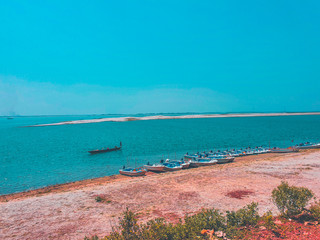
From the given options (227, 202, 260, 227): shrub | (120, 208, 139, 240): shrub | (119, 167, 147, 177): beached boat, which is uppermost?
(120, 208, 139, 240): shrub

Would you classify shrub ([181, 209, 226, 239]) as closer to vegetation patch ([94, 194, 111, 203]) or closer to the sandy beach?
the sandy beach

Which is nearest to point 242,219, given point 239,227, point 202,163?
point 239,227

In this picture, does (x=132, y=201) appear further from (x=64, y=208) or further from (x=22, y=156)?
(x=22, y=156)

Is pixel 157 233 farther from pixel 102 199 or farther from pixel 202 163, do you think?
pixel 202 163

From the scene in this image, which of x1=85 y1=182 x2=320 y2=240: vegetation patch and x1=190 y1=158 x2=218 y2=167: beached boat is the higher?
x1=85 y1=182 x2=320 y2=240: vegetation patch

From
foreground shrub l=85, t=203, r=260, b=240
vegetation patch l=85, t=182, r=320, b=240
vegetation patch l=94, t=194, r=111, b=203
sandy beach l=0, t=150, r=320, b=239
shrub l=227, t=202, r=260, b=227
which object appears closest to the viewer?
foreground shrub l=85, t=203, r=260, b=240

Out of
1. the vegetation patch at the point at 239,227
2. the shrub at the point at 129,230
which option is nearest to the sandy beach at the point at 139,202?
the vegetation patch at the point at 239,227

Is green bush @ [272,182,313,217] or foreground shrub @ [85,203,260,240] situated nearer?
foreground shrub @ [85,203,260,240]

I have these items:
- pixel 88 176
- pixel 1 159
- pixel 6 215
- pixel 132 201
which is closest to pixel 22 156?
pixel 1 159

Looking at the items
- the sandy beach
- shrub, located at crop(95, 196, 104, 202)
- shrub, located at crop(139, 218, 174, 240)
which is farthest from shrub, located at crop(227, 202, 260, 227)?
shrub, located at crop(95, 196, 104, 202)

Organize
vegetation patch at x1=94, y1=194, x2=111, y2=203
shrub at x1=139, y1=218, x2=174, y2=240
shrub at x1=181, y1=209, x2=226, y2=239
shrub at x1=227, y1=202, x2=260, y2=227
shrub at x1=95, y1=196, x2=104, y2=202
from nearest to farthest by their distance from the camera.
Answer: shrub at x1=139, y1=218, x2=174, y2=240 < shrub at x1=181, y1=209, x2=226, y2=239 < shrub at x1=227, y1=202, x2=260, y2=227 < vegetation patch at x1=94, y1=194, x2=111, y2=203 < shrub at x1=95, y1=196, x2=104, y2=202
